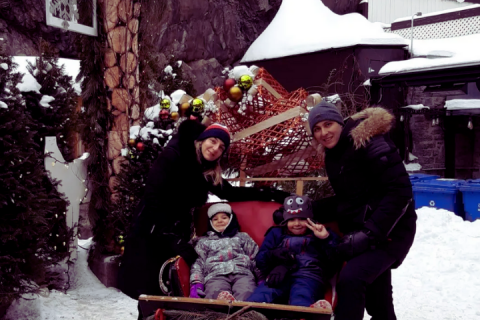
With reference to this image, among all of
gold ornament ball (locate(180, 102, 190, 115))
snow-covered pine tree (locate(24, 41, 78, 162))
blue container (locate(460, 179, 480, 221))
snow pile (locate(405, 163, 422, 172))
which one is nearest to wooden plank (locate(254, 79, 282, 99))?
gold ornament ball (locate(180, 102, 190, 115))

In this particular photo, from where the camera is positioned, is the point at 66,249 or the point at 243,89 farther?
the point at 66,249

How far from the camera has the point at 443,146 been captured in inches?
600

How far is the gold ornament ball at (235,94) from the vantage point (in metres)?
3.73

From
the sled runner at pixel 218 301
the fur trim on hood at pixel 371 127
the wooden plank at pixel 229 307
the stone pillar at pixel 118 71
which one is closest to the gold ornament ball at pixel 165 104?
the stone pillar at pixel 118 71

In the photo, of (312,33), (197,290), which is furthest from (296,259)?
(312,33)

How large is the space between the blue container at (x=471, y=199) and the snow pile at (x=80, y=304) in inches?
255

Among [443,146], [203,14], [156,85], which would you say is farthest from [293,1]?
[156,85]

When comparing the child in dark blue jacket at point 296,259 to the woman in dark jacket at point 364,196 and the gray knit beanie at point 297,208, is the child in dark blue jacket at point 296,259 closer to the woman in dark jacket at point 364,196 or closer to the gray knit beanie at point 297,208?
the gray knit beanie at point 297,208

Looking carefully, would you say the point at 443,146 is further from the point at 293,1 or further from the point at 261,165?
the point at 261,165

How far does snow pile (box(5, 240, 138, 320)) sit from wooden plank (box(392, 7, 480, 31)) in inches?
481

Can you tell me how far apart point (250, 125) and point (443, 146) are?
12.9 m

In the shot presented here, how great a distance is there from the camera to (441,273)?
605cm

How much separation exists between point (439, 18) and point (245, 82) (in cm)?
1198

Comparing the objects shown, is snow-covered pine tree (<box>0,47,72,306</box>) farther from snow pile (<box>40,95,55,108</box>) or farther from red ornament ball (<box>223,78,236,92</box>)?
red ornament ball (<box>223,78,236,92</box>)
